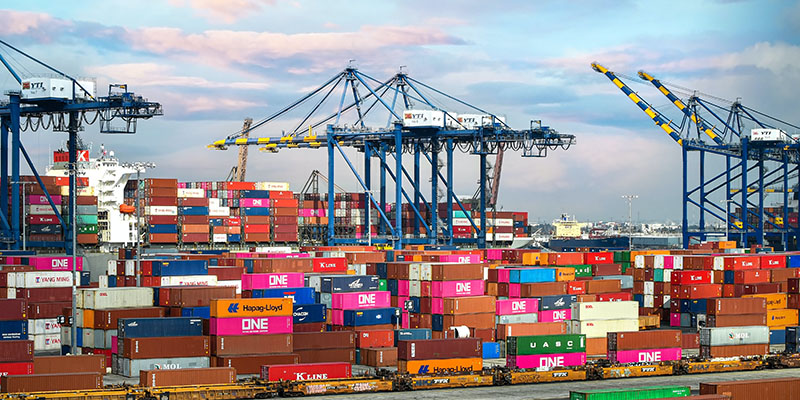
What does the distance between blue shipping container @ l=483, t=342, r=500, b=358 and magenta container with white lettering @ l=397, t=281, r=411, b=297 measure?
5.07m

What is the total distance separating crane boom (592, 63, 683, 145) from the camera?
123688mm

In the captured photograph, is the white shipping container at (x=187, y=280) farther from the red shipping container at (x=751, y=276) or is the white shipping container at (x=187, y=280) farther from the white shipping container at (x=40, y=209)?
the white shipping container at (x=40, y=209)

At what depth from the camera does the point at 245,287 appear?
171 feet

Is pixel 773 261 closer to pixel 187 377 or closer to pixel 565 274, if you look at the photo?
pixel 565 274

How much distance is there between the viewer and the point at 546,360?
4472cm

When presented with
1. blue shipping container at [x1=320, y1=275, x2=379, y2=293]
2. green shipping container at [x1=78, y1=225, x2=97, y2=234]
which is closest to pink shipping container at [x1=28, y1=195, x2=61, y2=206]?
green shipping container at [x1=78, y1=225, x2=97, y2=234]

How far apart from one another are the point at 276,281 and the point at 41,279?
448 inches

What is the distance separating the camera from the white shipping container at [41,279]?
4978 cm

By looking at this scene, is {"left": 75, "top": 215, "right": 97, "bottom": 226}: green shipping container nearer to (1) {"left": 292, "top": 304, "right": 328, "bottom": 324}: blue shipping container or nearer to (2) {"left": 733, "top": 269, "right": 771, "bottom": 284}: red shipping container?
(1) {"left": 292, "top": 304, "right": 328, "bottom": 324}: blue shipping container

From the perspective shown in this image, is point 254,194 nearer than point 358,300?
No

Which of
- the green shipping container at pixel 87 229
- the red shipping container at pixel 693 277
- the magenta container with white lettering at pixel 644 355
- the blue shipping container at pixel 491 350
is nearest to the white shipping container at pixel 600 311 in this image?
the blue shipping container at pixel 491 350

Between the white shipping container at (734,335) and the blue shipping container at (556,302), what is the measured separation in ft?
23.1

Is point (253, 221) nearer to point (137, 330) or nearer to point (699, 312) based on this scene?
point (699, 312)

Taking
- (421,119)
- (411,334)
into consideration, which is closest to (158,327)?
(411,334)
